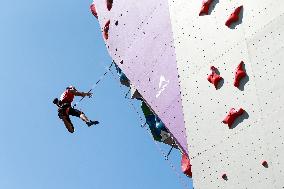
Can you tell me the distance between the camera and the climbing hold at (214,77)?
7.14 m

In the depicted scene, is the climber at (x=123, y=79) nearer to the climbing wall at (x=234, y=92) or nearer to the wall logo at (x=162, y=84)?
the wall logo at (x=162, y=84)

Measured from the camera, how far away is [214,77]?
23.7 feet

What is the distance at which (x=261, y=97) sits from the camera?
627 cm

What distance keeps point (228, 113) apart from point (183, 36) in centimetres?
221

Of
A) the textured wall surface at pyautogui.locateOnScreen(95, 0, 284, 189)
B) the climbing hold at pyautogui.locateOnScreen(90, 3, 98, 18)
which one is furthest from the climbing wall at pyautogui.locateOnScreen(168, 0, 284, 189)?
the climbing hold at pyautogui.locateOnScreen(90, 3, 98, 18)

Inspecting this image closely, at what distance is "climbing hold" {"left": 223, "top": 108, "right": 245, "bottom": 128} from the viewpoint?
6.62 metres

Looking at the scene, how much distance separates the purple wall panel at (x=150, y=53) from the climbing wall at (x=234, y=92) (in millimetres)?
701

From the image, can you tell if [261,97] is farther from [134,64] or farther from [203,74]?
[134,64]

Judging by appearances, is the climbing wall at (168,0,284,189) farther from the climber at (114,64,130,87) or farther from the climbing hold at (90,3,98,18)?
the climber at (114,64,130,87)

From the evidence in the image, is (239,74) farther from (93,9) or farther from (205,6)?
(93,9)

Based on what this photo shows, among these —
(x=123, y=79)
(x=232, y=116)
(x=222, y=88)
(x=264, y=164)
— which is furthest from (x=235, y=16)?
(x=123, y=79)

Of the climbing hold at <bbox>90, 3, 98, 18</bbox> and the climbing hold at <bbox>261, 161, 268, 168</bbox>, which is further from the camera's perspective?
the climbing hold at <bbox>90, 3, 98, 18</bbox>

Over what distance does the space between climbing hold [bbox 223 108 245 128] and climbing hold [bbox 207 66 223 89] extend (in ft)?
2.02

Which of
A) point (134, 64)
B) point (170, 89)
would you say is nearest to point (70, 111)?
point (134, 64)
